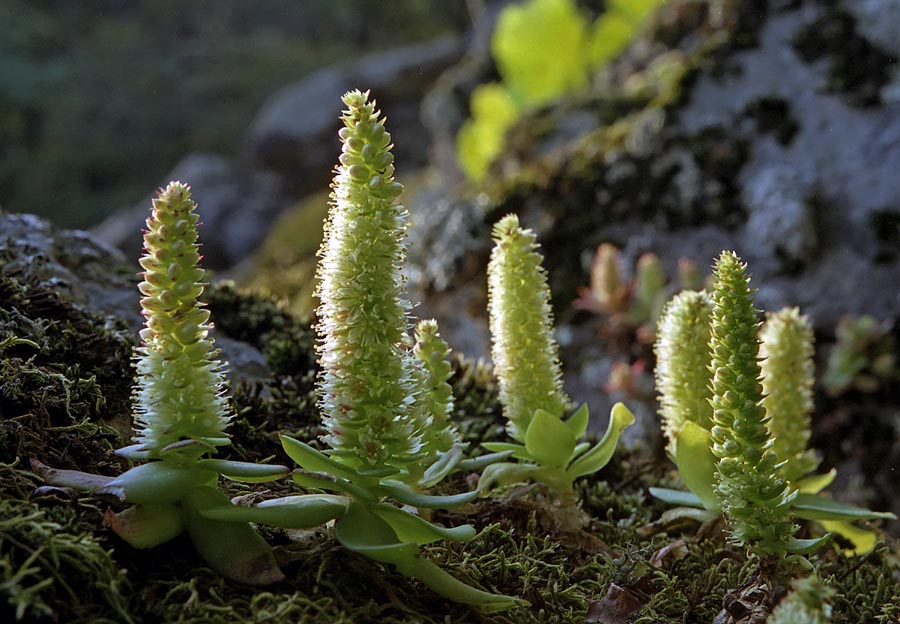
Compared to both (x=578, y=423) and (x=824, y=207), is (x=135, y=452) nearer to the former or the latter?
(x=578, y=423)

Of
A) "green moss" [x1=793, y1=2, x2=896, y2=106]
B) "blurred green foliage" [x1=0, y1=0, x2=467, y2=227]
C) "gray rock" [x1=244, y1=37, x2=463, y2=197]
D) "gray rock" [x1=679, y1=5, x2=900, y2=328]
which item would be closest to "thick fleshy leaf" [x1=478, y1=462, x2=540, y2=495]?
"gray rock" [x1=679, y1=5, x2=900, y2=328]

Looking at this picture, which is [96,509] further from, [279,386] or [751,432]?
[751,432]

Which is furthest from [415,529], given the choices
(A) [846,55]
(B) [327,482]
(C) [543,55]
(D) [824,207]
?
(C) [543,55]

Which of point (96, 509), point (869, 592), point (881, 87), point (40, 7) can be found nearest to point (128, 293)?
point (96, 509)

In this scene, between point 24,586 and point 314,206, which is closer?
point 24,586

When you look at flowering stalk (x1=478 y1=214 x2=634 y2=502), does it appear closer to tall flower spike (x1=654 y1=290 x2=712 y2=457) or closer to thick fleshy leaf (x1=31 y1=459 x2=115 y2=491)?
tall flower spike (x1=654 y1=290 x2=712 y2=457)

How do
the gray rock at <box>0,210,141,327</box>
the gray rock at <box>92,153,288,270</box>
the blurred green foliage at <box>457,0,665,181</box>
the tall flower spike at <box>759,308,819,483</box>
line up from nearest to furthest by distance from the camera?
the tall flower spike at <box>759,308,819,483</box> → the gray rock at <box>0,210,141,327</box> → the blurred green foliage at <box>457,0,665,181</box> → the gray rock at <box>92,153,288,270</box>

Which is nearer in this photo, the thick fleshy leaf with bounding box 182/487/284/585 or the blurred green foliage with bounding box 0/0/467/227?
the thick fleshy leaf with bounding box 182/487/284/585
